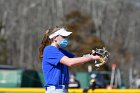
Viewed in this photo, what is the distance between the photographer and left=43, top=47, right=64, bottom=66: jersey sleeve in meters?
6.83

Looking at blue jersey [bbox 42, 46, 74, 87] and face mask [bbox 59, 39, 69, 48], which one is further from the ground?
face mask [bbox 59, 39, 69, 48]

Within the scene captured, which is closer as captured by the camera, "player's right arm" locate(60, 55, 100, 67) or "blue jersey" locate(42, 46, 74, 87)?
"player's right arm" locate(60, 55, 100, 67)

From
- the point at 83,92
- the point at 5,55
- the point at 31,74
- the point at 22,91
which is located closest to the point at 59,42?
the point at 83,92

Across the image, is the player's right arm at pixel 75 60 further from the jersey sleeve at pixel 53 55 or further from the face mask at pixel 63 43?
the face mask at pixel 63 43

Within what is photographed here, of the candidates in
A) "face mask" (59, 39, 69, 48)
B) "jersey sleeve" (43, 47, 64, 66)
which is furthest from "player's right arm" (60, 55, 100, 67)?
"face mask" (59, 39, 69, 48)

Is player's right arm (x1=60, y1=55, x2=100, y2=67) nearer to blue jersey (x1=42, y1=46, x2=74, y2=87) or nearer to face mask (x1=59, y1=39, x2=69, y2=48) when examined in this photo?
blue jersey (x1=42, y1=46, x2=74, y2=87)

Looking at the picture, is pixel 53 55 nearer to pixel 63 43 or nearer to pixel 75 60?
pixel 63 43

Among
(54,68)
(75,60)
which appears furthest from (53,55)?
(75,60)

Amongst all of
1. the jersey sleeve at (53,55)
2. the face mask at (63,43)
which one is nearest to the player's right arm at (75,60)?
the jersey sleeve at (53,55)

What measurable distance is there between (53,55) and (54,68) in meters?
0.16

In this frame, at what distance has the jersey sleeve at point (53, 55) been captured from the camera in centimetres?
683

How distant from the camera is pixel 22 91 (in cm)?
1341

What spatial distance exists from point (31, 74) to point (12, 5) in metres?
47.8

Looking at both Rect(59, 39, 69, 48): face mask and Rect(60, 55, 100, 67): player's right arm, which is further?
Rect(59, 39, 69, 48): face mask
